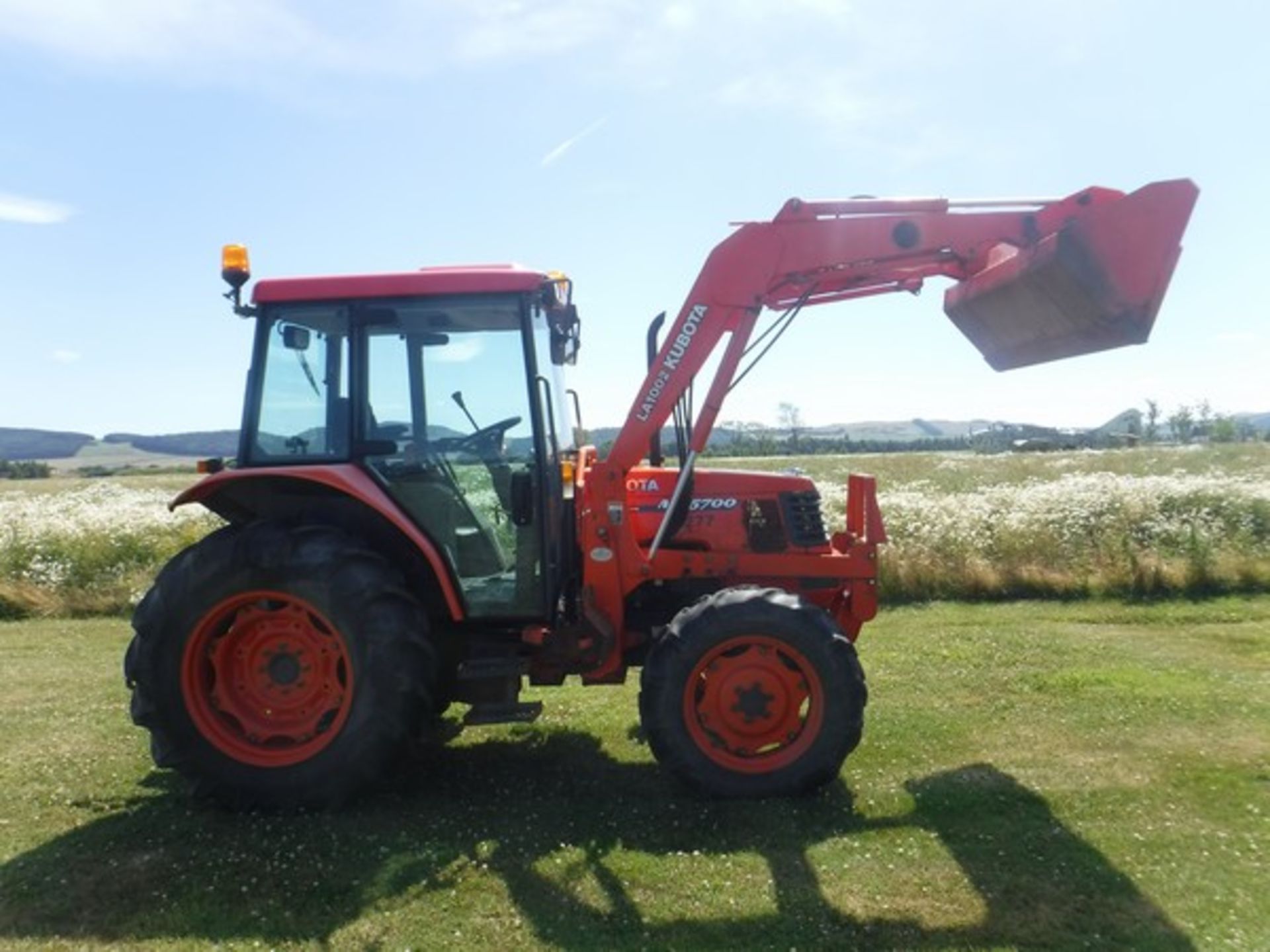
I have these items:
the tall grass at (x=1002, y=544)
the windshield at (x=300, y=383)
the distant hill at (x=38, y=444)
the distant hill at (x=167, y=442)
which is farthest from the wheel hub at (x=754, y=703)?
the distant hill at (x=38, y=444)

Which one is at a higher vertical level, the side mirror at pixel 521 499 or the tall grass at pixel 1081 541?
the side mirror at pixel 521 499

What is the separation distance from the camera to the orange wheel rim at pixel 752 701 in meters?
5.32

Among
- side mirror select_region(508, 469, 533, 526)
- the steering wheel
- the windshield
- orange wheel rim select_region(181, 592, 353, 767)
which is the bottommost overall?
orange wheel rim select_region(181, 592, 353, 767)

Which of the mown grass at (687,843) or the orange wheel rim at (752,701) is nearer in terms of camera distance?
the mown grass at (687,843)

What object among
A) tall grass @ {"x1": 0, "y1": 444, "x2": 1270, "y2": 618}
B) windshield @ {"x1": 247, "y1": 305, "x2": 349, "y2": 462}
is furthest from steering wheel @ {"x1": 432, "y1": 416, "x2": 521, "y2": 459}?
tall grass @ {"x1": 0, "y1": 444, "x2": 1270, "y2": 618}

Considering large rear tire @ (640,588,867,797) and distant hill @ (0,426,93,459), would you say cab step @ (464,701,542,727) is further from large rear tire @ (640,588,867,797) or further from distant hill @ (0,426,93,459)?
distant hill @ (0,426,93,459)

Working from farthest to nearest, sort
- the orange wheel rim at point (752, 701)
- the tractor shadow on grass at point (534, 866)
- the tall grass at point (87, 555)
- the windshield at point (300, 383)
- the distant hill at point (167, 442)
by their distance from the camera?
the distant hill at point (167, 442)
the tall grass at point (87, 555)
the windshield at point (300, 383)
the orange wheel rim at point (752, 701)
the tractor shadow on grass at point (534, 866)

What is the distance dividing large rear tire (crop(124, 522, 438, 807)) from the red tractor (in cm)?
1

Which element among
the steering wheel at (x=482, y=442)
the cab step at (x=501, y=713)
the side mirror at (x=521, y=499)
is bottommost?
the cab step at (x=501, y=713)

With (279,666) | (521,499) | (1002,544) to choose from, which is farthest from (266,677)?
(1002,544)

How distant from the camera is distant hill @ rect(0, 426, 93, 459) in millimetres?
58906

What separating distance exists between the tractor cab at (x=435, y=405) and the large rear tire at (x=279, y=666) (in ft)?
1.47

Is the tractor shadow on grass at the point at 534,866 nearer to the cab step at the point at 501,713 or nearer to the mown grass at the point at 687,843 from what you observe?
the mown grass at the point at 687,843

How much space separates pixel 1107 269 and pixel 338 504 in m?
4.17
